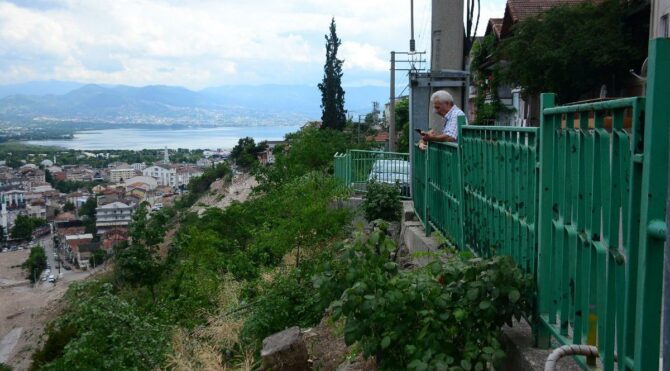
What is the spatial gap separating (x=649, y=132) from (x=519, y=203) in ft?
5.56

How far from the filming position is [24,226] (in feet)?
255

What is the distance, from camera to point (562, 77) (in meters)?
19.7

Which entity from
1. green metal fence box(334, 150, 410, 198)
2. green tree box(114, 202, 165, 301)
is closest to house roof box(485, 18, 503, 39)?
green metal fence box(334, 150, 410, 198)

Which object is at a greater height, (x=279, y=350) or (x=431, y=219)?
(x=431, y=219)

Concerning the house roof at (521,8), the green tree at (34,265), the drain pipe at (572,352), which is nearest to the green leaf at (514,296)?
the drain pipe at (572,352)

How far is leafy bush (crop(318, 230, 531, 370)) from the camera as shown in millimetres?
3088

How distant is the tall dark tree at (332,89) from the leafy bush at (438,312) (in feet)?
141

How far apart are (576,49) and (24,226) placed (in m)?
74.5

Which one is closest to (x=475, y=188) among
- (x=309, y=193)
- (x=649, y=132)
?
(x=649, y=132)

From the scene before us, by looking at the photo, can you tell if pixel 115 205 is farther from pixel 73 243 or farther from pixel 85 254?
pixel 85 254

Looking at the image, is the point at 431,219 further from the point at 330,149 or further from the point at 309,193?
the point at 330,149

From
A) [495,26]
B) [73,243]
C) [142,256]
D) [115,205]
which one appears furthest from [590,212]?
[115,205]

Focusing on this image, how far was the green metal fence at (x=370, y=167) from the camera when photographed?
1348 cm

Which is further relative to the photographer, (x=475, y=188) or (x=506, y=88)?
(x=506, y=88)
